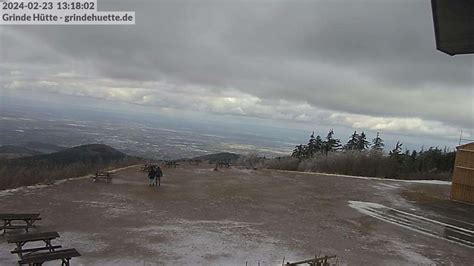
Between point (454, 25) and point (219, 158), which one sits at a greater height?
point (454, 25)

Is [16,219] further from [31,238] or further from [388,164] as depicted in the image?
[388,164]

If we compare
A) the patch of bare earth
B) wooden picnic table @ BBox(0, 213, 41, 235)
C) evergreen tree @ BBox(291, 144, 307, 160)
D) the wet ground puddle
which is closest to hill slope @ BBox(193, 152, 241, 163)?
evergreen tree @ BBox(291, 144, 307, 160)

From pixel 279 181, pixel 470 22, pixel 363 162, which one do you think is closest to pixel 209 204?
pixel 279 181

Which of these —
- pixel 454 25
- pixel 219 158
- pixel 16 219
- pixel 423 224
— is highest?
pixel 454 25

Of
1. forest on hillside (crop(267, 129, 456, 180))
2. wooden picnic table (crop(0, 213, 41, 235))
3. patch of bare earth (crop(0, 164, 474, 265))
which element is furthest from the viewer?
forest on hillside (crop(267, 129, 456, 180))

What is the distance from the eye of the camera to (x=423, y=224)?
49.9 ft

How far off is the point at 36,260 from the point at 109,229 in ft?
13.6

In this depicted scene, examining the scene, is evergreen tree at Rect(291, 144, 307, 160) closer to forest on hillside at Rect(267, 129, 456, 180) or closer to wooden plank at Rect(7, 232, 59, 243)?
forest on hillside at Rect(267, 129, 456, 180)

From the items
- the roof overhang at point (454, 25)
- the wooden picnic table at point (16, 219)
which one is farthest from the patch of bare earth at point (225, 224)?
the roof overhang at point (454, 25)

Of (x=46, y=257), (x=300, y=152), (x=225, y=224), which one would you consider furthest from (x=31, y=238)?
(x=300, y=152)

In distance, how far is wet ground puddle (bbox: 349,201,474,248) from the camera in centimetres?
1359

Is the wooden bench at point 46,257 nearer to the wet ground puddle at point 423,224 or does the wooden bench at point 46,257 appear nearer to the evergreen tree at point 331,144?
the wet ground puddle at point 423,224

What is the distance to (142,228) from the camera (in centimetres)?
1179

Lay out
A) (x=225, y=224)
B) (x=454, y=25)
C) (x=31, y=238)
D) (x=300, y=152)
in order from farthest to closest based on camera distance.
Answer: (x=300, y=152) → (x=225, y=224) → (x=31, y=238) → (x=454, y=25)
